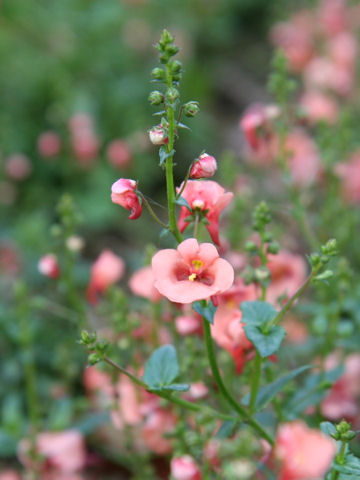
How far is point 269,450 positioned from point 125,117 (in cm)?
284

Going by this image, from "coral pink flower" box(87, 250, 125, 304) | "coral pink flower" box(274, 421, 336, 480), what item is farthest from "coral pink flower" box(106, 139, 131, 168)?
"coral pink flower" box(274, 421, 336, 480)

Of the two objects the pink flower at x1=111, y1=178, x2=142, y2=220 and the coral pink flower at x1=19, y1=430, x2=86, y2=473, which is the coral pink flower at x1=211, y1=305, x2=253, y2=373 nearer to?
the pink flower at x1=111, y1=178, x2=142, y2=220

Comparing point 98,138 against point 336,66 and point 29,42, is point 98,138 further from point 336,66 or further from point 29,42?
point 336,66

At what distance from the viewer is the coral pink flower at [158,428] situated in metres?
1.75

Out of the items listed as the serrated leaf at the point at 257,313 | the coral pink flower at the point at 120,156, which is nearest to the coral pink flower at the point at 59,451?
the serrated leaf at the point at 257,313

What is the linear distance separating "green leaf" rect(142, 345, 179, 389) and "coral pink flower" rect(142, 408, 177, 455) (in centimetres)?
41

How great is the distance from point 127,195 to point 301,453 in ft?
2.51

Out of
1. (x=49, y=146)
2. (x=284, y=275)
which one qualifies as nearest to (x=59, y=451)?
(x=284, y=275)

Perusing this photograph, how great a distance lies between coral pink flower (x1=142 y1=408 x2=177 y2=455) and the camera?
1.75 m

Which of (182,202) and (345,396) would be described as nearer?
(182,202)

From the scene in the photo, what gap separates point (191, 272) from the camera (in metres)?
1.25

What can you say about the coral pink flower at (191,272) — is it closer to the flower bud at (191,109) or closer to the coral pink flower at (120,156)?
the flower bud at (191,109)

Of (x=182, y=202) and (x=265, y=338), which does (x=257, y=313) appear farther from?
(x=182, y=202)

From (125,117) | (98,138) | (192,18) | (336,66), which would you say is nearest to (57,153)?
(98,138)
